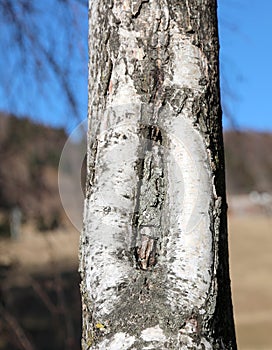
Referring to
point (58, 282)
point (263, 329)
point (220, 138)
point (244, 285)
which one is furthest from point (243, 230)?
point (220, 138)

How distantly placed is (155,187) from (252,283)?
1198cm

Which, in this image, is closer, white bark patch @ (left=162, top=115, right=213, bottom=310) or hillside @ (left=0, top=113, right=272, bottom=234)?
white bark patch @ (left=162, top=115, right=213, bottom=310)

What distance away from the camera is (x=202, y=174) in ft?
3.48

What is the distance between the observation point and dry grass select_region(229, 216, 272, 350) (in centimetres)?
835

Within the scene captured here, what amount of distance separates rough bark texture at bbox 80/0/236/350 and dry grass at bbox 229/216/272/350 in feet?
22.4

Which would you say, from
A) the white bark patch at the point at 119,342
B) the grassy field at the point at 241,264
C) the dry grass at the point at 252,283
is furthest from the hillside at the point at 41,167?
the dry grass at the point at 252,283

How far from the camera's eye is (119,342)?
996 millimetres

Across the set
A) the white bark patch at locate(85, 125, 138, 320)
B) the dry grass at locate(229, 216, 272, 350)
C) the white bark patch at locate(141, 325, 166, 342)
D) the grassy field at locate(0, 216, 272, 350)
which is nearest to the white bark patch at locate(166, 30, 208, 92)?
the white bark patch at locate(85, 125, 138, 320)

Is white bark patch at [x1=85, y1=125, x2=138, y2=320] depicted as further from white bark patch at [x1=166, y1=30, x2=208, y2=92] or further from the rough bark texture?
white bark patch at [x1=166, y1=30, x2=208, y2=92]

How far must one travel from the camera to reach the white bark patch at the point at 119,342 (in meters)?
0.99

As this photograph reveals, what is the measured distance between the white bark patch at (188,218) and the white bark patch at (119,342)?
0.08 m

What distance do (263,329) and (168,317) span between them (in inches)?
319

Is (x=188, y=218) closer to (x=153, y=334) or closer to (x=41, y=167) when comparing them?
(x=153, y=334)

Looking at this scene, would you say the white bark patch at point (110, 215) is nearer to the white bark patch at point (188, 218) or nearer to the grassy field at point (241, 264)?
the white bark patch at point (188, 218)
